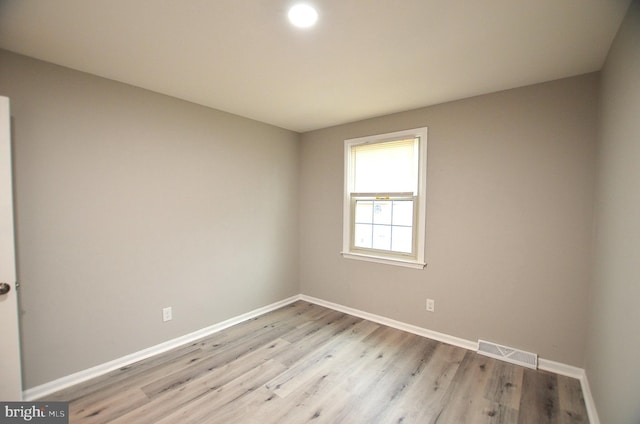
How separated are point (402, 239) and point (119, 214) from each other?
2854mm

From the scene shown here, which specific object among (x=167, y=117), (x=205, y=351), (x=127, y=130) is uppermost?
(x=167, y=117)

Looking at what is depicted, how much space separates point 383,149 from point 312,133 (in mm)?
1156

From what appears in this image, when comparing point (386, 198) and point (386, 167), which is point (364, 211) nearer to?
point (386, 198)

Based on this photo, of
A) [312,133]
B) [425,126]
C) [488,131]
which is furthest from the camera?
[312,133]

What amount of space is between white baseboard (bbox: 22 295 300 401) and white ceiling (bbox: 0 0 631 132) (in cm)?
242

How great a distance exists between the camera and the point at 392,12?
1.50 metres

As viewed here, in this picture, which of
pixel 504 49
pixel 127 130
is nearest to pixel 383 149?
pixel 504 49

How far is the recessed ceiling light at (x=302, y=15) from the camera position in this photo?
1479mm

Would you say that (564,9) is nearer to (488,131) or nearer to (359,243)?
(488,131)

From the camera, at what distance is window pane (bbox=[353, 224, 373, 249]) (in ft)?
11.5

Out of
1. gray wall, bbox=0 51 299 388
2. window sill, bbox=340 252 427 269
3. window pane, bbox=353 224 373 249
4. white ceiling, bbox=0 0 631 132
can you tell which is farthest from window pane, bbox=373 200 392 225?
gray wall, bbox=0 51 299 388

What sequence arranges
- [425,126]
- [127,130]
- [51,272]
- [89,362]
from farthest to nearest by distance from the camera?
[425,126] → [127,130] → [89,362] → [51,272]

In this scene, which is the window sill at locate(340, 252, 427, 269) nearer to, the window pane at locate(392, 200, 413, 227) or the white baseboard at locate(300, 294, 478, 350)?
the window pane at locate(392, 200, 413, 227)

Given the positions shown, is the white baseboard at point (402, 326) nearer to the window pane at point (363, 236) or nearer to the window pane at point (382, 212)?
the window pane at point (363, 236)
